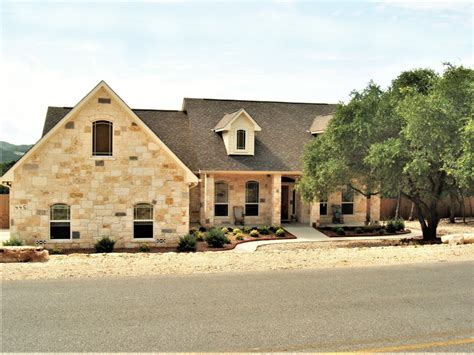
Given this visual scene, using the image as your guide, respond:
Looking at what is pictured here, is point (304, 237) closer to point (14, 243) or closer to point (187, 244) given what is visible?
point (187, 244)

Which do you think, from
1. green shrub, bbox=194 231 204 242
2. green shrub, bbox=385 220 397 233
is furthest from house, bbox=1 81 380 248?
green shrub, bbox=385 220 397 233

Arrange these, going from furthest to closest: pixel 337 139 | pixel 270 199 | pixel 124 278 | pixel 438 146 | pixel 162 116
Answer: pixel 162 116, pixel 270 199, pixel 337 139, pixel 438 146, pixel 124 278

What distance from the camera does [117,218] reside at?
21875 mm

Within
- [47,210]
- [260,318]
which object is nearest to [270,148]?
[47,210]

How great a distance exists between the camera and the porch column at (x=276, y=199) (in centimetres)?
2872

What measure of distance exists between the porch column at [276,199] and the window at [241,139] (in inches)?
102

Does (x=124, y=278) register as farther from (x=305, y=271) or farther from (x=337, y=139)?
(x=337, y=139)

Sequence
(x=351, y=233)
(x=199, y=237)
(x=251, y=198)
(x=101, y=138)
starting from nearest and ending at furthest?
(x=101, y=138) < (x=199, y=237) < (x=351, y=233) < (x=251, y=198)

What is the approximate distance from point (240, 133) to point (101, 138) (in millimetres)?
10032

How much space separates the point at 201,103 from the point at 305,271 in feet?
76.1

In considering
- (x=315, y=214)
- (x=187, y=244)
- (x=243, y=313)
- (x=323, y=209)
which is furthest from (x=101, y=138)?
(x=243, y=313)

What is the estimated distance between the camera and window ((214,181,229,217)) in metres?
29.2

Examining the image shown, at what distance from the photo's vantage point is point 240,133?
98.4 ft

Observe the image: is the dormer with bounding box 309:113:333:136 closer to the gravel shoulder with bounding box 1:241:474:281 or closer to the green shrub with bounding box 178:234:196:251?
the green shrub with bounding box 178:234:196:251
